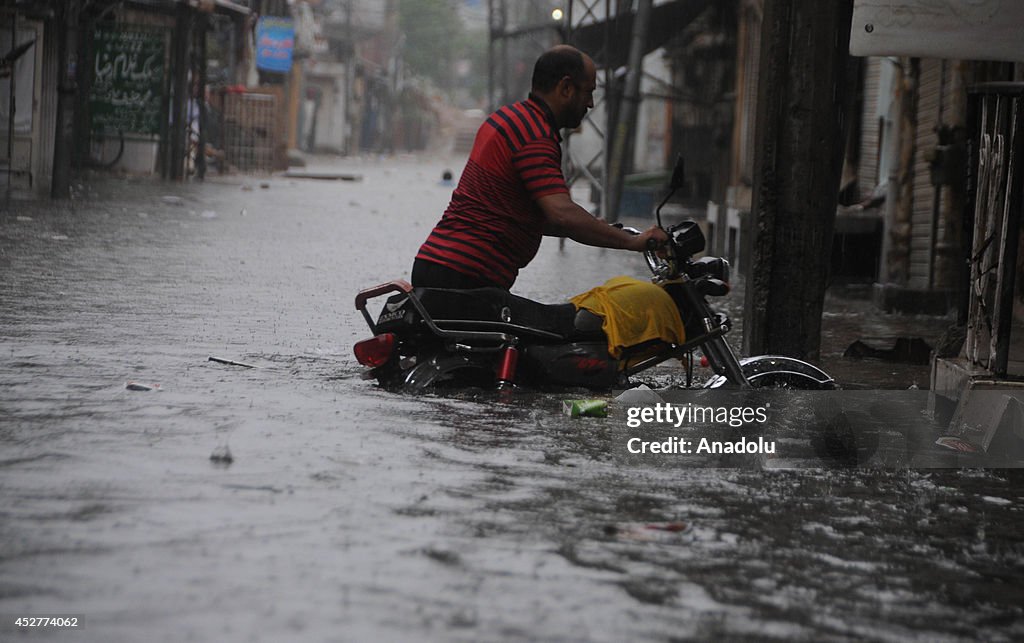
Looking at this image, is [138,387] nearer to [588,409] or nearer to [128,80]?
[588,409]

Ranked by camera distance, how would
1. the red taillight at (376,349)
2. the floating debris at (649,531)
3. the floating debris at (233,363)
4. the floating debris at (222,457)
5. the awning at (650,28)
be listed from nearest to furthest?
the floating debris at (649,531) → the floating debris at (222,457) → the red taillight at (376,349) → the floating debris at (233,363) → the awning at (650,28)

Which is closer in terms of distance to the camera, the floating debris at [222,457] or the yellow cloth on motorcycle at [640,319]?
the floating debris at [222,457]

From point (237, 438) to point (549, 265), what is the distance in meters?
9.24

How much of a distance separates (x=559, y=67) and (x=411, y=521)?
9.05ft

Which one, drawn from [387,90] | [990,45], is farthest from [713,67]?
[387,90]

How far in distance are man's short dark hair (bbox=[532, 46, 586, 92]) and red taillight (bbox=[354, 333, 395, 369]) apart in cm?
129

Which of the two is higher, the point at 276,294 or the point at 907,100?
the point at 907,100

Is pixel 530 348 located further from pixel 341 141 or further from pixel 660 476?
pixel 341 141

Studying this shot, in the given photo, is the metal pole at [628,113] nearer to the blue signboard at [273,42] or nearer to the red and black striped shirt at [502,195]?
the red and black striped shirt at [502,195]

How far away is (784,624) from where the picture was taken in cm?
323

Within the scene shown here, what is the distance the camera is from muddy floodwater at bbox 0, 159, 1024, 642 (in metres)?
3.21

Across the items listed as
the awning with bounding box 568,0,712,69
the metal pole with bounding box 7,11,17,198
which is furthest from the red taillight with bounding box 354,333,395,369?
the awning with bounding box 568,0,712,69

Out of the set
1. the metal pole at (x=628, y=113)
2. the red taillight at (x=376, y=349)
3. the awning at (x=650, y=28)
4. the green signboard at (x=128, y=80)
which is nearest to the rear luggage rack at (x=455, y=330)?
the red taillight at (x=376, y=349)

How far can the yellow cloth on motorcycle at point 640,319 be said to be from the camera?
604 centimetres
